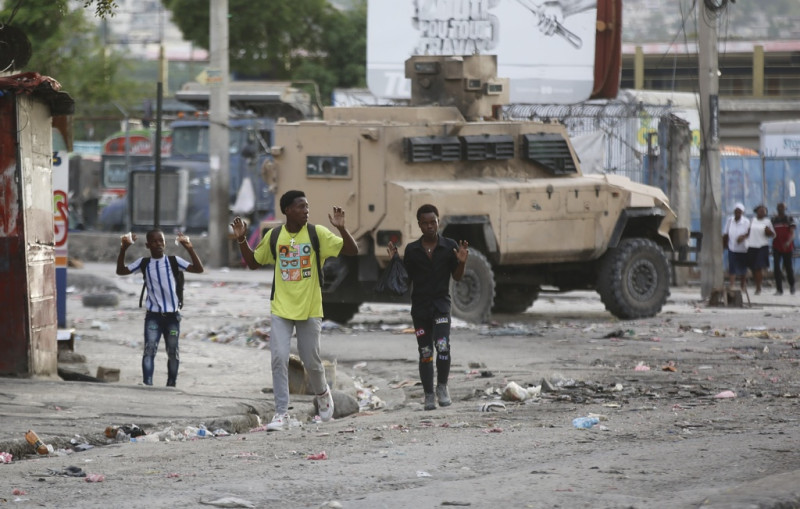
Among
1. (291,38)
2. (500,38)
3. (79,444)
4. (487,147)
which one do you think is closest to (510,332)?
(487,147)

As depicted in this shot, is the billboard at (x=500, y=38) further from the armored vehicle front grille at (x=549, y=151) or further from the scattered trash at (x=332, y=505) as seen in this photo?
the scattered trash at (x=332, y=505)

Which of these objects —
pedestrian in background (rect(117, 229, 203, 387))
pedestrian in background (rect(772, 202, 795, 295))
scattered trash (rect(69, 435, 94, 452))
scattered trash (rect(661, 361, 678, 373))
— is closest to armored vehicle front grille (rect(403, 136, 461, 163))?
scattered trash (rect(661, 361, 678, 373))

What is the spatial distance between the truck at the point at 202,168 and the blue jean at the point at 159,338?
1816 cm

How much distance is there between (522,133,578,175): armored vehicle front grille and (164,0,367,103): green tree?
31576 millimetres

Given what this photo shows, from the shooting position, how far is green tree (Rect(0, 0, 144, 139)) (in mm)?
23922

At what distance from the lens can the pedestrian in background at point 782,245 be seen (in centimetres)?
2366

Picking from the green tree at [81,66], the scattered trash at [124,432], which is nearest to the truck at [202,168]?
the green tree at [81,66]

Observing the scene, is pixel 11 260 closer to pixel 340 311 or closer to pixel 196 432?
pixel 196 432

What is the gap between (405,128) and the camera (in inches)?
683

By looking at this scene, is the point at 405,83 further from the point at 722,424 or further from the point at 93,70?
the point at 722,424

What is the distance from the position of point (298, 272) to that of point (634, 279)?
9850 mm

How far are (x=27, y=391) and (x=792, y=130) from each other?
27138mm

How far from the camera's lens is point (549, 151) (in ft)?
60.2

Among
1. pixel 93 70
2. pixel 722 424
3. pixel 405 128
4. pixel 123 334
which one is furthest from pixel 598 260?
pixel 93 70
